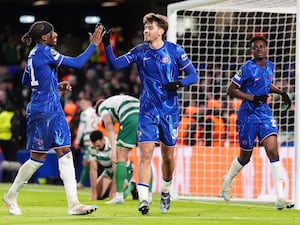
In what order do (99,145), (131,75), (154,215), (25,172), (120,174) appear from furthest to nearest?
1. (131,75)
2. (99,145)
3. (120,174)
4. (154,215)
5. (25,172)

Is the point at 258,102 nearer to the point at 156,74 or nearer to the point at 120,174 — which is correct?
the point at 156,74

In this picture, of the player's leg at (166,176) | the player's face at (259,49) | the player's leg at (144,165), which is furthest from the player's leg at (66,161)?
the player's face at (259,49)

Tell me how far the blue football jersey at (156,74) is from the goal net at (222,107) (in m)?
5.77

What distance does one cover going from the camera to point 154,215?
1260cm

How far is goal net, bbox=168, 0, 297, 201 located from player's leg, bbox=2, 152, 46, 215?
6.07 m

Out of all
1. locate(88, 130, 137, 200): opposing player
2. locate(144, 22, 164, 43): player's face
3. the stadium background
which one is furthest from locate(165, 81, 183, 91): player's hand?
the stadium background

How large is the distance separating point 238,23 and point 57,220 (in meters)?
8.65

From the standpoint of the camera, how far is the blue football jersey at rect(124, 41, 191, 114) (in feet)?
42.1

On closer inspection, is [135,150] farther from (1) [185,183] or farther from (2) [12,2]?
(2) [12,2]

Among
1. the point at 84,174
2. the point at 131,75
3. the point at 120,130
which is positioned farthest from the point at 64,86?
the point at 131,75

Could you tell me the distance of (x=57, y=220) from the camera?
1172 centimetres

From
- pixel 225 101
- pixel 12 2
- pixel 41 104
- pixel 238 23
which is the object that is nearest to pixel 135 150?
pixel 225 101

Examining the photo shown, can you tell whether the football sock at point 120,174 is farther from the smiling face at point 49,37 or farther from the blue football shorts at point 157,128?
the smiling face at point 49,37

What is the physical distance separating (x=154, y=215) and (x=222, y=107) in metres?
7.76
